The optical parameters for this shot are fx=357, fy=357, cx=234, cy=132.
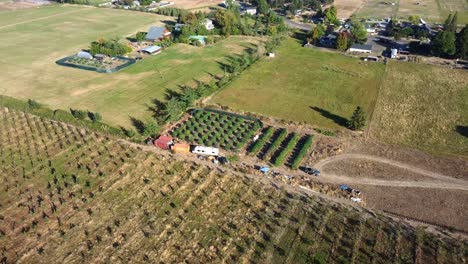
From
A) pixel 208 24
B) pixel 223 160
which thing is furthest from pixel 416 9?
pixel 223 160

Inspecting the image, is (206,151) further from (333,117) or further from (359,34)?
(359,34)

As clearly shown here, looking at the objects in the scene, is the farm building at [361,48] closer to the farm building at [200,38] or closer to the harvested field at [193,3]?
the farm building at [200,38]

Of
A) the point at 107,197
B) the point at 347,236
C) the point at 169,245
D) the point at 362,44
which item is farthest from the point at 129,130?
the point at 362,44

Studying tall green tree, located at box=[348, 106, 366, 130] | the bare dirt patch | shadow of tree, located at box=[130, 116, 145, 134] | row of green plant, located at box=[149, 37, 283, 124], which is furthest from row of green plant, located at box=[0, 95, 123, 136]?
the bare dirt patch

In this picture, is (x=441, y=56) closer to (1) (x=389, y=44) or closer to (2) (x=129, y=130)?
(1) (x=389, y=44)

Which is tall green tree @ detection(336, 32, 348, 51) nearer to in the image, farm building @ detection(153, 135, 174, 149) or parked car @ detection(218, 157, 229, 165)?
parked car @ detection(218, 157, 229, 165)
